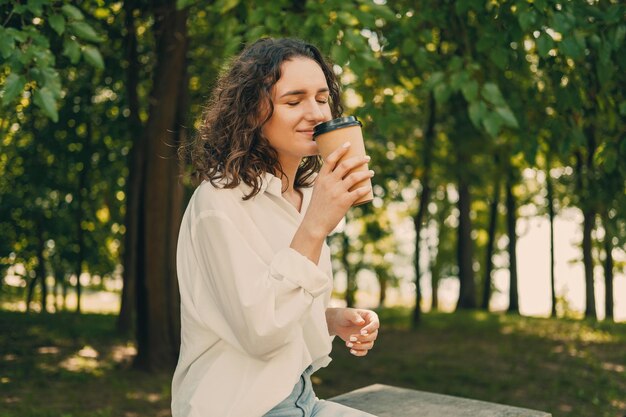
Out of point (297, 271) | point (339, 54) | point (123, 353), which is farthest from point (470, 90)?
point (123, 353)

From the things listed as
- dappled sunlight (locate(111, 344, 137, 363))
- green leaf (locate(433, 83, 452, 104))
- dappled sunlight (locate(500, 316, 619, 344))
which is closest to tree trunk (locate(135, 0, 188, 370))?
dappled sunlight (locate(111, 344, 137, 363))

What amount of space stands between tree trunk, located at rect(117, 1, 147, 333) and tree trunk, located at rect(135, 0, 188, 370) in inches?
5.9

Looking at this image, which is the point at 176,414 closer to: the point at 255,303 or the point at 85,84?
the point at 255,303

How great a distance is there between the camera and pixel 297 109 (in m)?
2.20

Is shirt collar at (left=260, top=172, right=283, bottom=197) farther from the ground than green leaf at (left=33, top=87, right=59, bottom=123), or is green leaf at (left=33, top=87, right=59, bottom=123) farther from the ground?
green leaf at (left=33, top=87, right=59, bottom=123)

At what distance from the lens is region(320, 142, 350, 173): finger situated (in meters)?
1.95

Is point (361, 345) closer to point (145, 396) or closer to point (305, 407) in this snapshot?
point (305, 407)

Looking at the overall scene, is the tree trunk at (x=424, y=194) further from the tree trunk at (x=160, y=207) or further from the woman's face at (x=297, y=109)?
the woman's face at (x=297, y=109)

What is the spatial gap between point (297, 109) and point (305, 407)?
0.87 m

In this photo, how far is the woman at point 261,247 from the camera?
76.5 inches

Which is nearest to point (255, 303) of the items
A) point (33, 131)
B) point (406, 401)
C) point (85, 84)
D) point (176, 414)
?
point (176, 414)

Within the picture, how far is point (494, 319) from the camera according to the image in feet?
46.9

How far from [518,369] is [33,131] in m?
7.43

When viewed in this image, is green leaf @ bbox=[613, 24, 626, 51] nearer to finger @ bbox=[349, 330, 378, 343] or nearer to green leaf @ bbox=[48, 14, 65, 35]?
finger @ bbox=[349, 330, 378, 343]
